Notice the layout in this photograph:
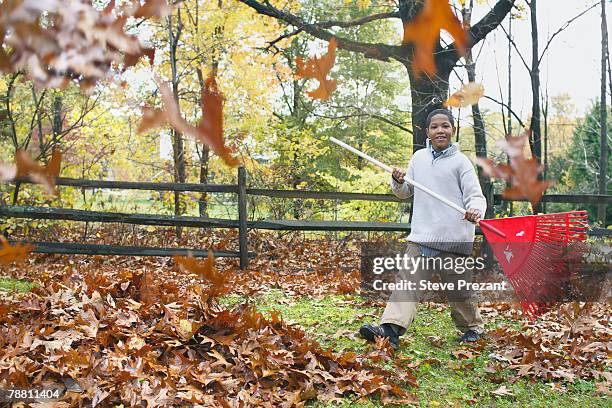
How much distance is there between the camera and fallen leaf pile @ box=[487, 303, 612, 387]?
3.22 meters

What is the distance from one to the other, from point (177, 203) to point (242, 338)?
6.79 meters

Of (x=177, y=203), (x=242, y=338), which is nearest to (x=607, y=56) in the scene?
(x=177, y=203)

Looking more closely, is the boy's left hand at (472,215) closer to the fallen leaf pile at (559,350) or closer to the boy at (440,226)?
the boy at (440,226)

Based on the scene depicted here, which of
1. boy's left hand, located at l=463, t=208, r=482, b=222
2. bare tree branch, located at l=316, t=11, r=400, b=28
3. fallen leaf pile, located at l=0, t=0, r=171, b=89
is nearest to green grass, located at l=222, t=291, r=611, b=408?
boy's left hand, located at l=463, t=208, r=482, b=222

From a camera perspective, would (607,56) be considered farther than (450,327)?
Yes

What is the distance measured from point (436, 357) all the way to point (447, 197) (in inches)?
42.5

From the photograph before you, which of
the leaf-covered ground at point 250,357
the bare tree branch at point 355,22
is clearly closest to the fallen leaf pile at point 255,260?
the leaf-covered ground at point 250,357

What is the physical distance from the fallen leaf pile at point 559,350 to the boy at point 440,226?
1.14ft

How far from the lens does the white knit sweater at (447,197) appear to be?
368 centimetres

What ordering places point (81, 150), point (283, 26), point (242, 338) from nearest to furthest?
point (242, 338) < point (81, 150) < point (283, 26)

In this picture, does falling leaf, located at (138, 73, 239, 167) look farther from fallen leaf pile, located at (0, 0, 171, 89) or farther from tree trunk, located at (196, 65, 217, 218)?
tree trunk, located at (196, 65, 217, 218)

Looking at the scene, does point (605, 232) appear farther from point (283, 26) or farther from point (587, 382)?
point (283, 26)

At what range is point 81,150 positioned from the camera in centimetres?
1070

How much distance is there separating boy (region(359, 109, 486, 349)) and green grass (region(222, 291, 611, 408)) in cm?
19
